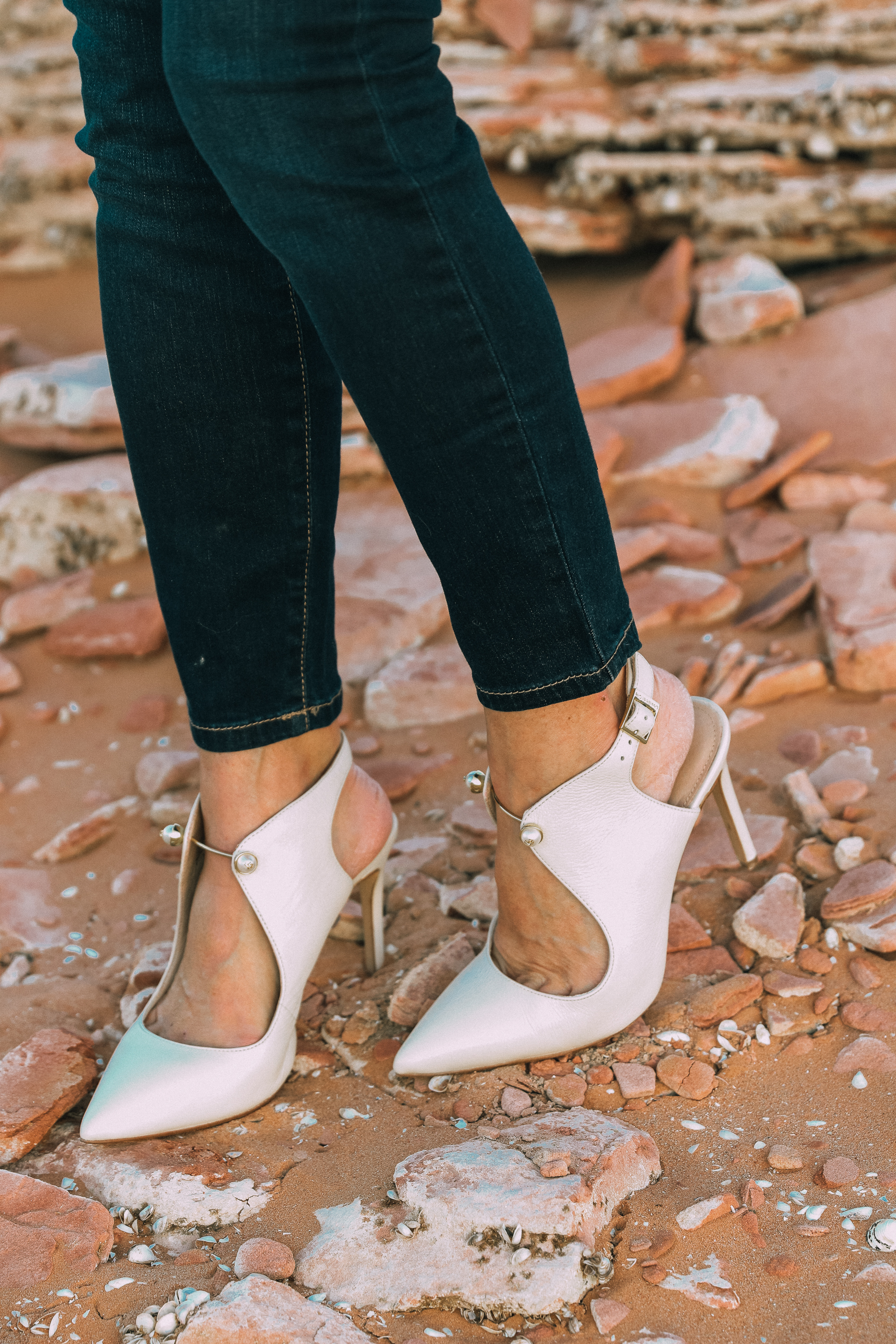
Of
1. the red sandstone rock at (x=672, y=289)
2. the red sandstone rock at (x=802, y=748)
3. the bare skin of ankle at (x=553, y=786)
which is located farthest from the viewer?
the red sandstone rock at (x=672, y=289)

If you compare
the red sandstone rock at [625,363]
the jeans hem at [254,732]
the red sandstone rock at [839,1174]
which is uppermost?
the jeans hem at [254,732]

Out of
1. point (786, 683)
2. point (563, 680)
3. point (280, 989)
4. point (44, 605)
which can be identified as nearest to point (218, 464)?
point (563, 680)

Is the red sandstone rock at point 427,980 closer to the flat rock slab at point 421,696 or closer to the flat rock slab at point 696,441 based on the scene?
the flat rock slab at point 421,696

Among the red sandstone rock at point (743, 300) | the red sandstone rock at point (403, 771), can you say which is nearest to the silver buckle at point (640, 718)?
the red sandstone rock at point (403, 771)

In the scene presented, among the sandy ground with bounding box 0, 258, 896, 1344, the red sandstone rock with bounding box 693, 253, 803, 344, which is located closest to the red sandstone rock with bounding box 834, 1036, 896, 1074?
the sandy ground with bounding box 0, 258, 896, 1344

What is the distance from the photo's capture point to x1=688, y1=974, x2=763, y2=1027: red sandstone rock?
3.56 feet

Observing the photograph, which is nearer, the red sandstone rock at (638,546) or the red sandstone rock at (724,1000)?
the red sandstone rock at (724,1000)

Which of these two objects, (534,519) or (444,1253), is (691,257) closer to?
(534,519)

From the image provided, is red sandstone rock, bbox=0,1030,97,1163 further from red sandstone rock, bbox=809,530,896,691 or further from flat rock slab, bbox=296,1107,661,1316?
red sandstone rock, bbox=809,530,896,691

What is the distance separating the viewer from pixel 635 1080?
1.02m

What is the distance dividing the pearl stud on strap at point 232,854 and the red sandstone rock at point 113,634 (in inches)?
36.2

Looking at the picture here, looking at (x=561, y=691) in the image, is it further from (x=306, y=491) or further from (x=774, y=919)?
(x=774, y=919)

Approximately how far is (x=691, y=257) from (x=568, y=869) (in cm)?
205

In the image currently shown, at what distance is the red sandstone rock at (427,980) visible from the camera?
1.14m
